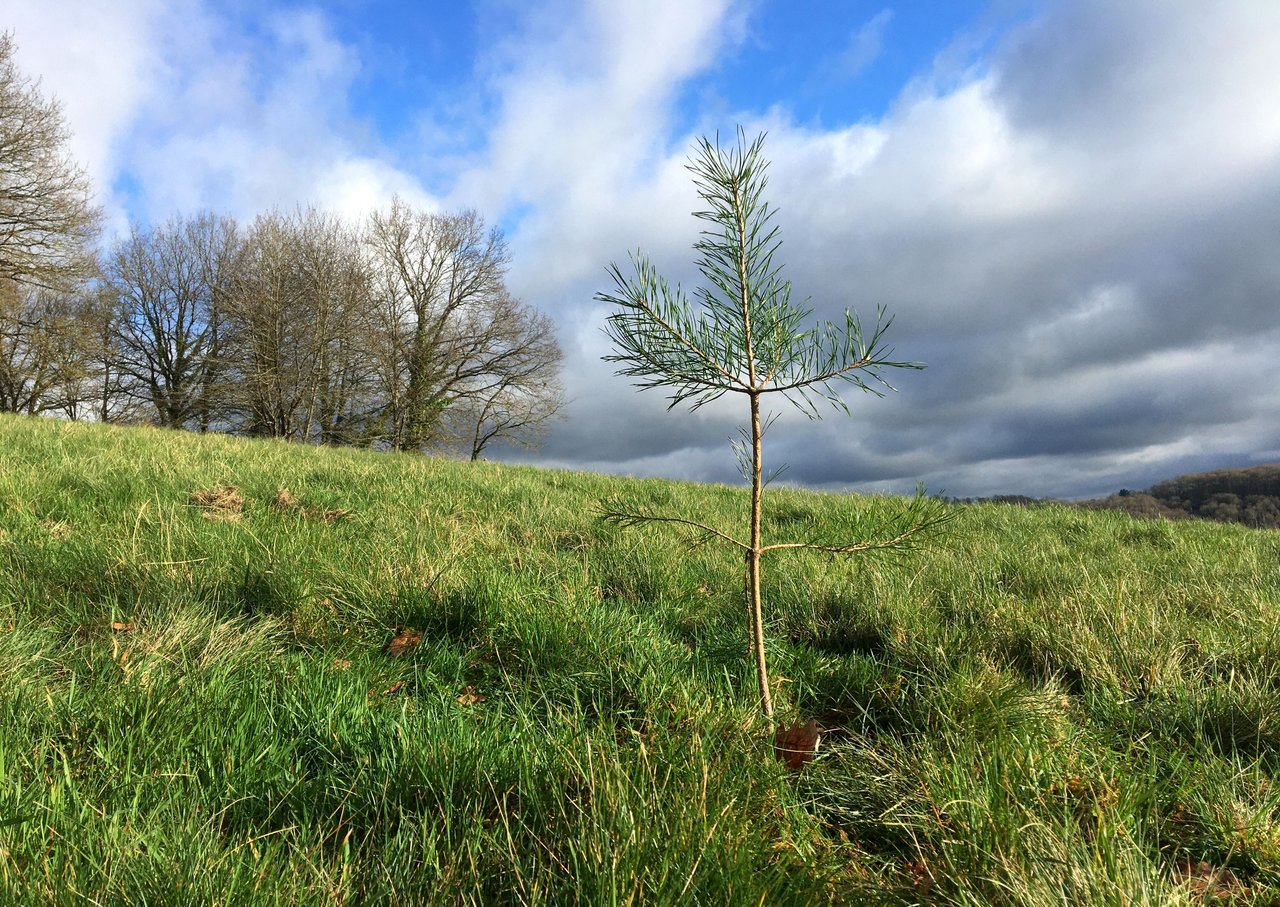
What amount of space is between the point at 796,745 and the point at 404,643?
1.84m

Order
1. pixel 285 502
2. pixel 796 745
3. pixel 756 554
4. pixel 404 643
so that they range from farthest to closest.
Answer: pixel 285 502, pixel 404 643, pixel 756 554, pixel 796 745

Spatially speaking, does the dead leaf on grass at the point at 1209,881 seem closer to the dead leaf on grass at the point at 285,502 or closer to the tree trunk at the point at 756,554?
the tree trunk at the point at 756,554

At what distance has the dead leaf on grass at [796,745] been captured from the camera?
7.06 ft

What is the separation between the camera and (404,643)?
119 inches

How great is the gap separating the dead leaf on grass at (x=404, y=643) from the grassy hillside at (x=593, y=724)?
0.02 m

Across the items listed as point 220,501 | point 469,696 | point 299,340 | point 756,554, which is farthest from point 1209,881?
point 299,340

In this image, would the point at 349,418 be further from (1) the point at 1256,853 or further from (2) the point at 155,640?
(1) the point at 1256,853

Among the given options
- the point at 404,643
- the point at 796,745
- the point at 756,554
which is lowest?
the point at 796,745

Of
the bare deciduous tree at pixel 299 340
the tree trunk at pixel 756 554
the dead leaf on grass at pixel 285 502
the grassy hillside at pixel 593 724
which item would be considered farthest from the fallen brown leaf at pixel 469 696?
the bare deciduous tree at pixel 299 340

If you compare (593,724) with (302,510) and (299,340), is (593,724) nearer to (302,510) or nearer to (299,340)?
(302,510)

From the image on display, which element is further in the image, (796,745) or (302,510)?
(302,510)

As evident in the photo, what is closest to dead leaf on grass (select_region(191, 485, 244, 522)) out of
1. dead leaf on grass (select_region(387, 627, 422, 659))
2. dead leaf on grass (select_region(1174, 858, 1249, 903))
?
dead leaf on grass (select_region(387, 627, 422, 659))

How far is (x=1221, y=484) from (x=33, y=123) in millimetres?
52177

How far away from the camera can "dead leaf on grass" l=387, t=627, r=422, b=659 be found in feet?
9.72
